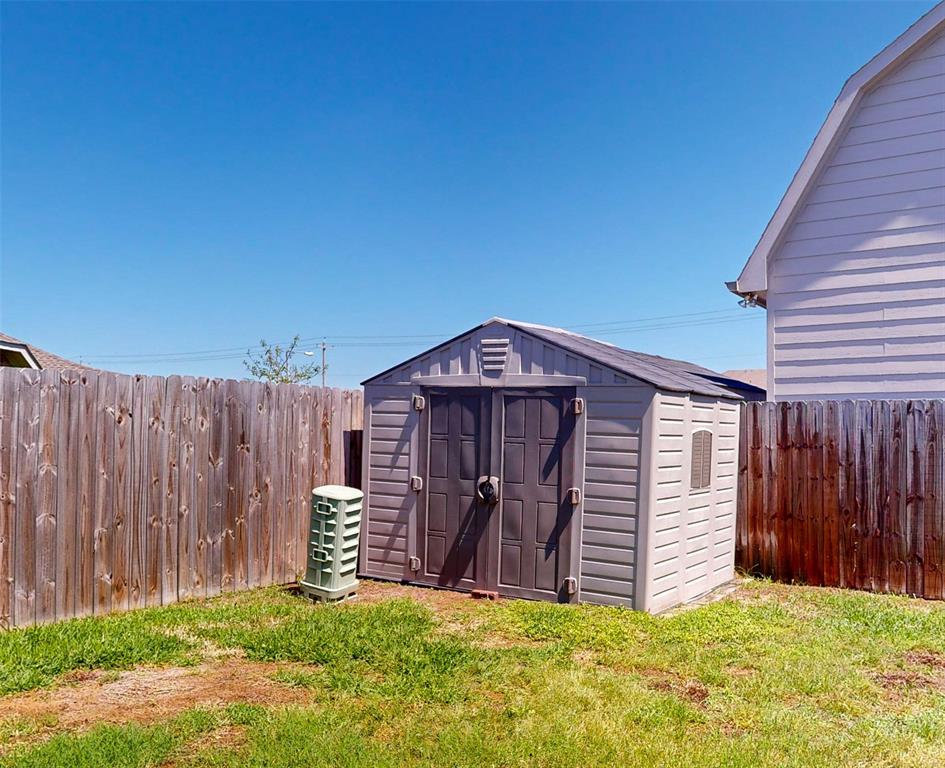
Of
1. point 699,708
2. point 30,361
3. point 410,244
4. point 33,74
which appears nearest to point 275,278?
point 410,244

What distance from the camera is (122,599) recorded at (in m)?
5.93

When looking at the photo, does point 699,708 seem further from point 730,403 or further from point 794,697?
point 730,403

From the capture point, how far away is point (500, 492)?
22.9 ft

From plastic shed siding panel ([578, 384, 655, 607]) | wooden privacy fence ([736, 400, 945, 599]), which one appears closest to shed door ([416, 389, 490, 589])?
plastic shed siding panel ([578, 384, 655, 607])

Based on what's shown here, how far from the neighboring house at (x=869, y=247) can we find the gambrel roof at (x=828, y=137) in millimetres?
12

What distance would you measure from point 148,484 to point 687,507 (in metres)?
4.89

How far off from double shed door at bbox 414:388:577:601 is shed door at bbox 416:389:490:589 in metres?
0.01

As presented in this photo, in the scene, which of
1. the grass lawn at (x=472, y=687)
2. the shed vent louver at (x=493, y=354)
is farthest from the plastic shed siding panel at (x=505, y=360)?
the grass lawn at (x=472, y=687)

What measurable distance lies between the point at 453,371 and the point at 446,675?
349 centimetres

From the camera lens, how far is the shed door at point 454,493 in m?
7.11

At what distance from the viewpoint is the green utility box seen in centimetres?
655

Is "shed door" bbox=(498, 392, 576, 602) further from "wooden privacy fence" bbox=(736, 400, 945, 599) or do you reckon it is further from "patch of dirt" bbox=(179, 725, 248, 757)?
"patch of dirt" bbox=(179, 725, 248, 757)

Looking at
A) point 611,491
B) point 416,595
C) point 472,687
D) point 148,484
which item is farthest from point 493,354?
point 472,687

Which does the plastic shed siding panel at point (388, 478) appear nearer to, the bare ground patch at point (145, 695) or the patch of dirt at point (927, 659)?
the bare ground patch at point (145, 695)
